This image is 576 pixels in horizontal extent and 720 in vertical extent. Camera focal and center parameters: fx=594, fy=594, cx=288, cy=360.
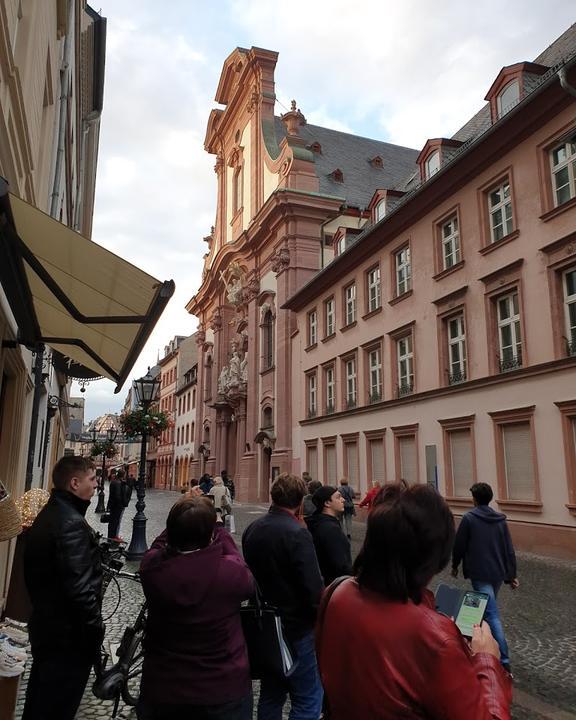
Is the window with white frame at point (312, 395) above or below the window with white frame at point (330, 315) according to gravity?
below

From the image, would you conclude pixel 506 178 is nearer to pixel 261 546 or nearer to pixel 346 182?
pixel 261 546

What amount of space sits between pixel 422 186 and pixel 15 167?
15.2 meters

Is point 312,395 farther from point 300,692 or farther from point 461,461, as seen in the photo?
point 300,692

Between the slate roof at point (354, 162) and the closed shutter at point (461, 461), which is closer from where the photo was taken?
the closed shutter at point (461, 461)

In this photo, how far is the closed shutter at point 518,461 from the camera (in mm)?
13914

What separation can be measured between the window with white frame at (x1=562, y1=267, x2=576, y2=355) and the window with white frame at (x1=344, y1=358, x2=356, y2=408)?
10.4m

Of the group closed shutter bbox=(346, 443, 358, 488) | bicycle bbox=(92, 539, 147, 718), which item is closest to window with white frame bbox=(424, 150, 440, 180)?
closed shutter bbox=(346, 443, 358, 488)

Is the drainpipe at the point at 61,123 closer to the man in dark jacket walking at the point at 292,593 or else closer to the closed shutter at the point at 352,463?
the man in dark jacket walking at the point at 292,593

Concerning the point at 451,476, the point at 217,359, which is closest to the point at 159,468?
the point at 217,359

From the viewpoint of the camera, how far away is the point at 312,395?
2722cm

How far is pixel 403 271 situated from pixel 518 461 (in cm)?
830

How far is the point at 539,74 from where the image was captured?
51.9 feet

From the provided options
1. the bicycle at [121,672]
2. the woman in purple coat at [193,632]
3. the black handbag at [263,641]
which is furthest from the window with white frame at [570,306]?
the woman in purple coat at [193,632]

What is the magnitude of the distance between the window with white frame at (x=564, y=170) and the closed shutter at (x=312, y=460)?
15.3 meters
